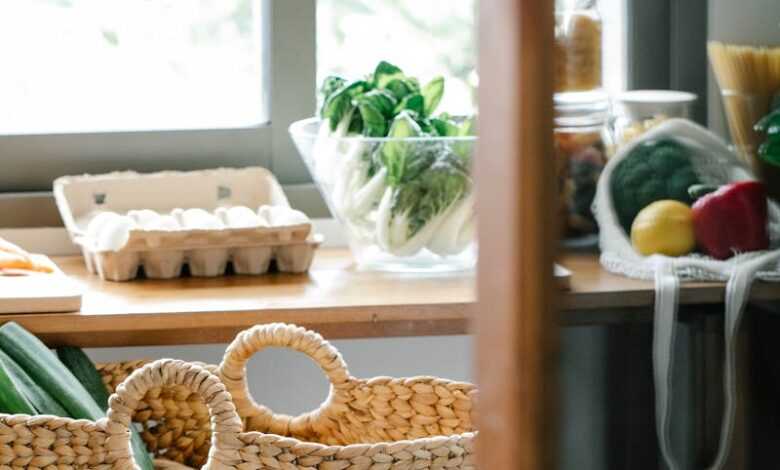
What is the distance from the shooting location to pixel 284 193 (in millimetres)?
1997

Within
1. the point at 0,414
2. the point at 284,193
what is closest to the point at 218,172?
the point at 284,193

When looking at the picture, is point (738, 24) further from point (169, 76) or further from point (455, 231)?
point (169, 76)

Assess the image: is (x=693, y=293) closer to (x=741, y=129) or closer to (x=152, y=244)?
(x=741, y=129)

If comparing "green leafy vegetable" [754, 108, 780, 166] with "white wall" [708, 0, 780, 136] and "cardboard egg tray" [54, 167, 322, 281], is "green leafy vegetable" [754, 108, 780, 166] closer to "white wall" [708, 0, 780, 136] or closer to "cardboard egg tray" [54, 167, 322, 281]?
"white wall" [708, 0, 780, 136]

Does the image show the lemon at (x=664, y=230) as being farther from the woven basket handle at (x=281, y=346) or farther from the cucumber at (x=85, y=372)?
the cucumber at (x=85, y=372)

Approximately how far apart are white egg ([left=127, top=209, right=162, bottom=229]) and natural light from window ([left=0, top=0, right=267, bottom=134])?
0.25 meters

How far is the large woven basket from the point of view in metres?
1.22

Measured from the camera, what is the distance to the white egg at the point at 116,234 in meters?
1.70

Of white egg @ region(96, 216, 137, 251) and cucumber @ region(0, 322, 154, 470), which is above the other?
white egg @ region(96, 216, 137, 251)

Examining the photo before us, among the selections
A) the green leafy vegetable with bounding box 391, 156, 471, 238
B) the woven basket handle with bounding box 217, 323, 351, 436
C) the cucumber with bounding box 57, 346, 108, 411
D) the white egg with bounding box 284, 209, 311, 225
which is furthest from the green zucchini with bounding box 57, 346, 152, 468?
the green leafy vegetable with bounding box 391, 156, 471, 238

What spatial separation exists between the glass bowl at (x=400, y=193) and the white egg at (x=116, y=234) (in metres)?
0.25

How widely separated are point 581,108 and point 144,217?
1.53 metres

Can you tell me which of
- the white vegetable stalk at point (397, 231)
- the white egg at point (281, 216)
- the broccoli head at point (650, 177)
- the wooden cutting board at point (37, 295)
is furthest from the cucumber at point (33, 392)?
→ the broccoli head at point (650, 177)

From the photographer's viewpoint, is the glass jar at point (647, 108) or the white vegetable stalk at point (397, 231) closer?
the glass jar at point (647, 108)
